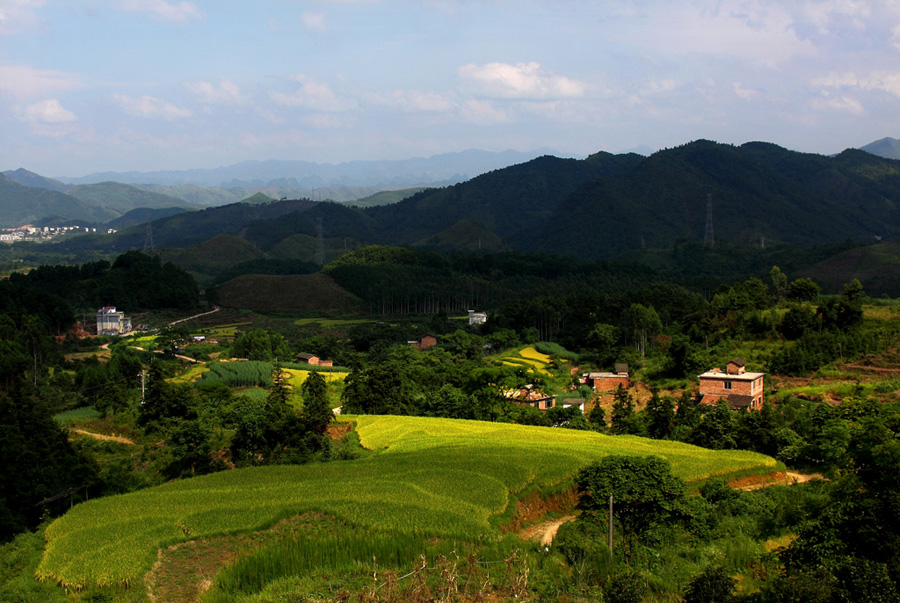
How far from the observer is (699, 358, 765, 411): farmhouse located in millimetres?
37219

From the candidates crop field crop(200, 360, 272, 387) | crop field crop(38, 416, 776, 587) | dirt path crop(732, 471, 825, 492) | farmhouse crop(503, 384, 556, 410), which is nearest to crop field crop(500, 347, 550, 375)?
farmhouse crop(503, 384, 556, 410)

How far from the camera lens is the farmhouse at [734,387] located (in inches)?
1465

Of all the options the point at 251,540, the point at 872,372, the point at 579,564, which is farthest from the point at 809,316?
the point at 251,540

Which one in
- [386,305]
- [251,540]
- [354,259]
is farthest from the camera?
[354,259]

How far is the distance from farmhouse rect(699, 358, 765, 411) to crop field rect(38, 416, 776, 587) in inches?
300

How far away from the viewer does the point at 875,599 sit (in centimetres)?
1425

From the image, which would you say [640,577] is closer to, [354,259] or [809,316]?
[809,316]

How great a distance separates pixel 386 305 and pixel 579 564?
82.5 metres

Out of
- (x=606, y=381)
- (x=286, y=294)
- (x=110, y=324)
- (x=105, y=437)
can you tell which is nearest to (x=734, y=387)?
(x=606, y=381)

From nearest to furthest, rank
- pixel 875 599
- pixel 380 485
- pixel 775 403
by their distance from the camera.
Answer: pixel 875 599 < pixel 380 485 < pixel 775 403

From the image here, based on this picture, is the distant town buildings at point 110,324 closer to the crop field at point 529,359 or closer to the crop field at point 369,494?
the crop field at point 529,359

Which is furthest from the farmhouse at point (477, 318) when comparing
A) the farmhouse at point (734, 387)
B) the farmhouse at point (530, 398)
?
the farmhouse at point (734, 387)

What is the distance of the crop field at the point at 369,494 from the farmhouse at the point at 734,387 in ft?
25.0

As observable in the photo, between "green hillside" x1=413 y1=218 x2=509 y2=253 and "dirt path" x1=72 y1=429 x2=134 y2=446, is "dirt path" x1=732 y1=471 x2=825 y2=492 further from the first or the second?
"green hillside" x1=413 y1=218 x2=509 y2=253
